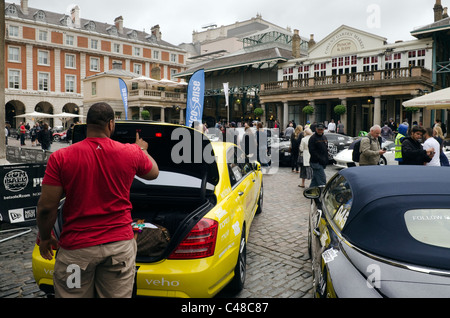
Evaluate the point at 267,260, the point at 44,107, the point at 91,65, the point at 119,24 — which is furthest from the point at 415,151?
the point at 119,24

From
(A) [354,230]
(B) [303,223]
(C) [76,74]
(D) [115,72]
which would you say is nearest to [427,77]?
(B) [303,223]

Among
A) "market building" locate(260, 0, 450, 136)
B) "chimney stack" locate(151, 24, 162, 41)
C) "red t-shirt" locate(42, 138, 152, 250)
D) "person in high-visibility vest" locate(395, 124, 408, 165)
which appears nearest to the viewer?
"red t-shirt" locate(42, 138, 152, 250)

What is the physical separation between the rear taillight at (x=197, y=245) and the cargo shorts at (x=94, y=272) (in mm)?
772

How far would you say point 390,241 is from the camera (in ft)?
7.57

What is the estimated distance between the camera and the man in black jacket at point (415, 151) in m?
6.77

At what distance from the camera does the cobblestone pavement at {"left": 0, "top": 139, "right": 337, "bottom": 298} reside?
3.90 m

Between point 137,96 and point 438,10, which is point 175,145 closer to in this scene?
point 438,10

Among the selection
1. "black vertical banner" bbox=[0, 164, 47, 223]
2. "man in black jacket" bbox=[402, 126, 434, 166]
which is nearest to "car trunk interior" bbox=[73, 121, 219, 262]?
"black vertical banner" bbox=[0, 164, 47, 223]

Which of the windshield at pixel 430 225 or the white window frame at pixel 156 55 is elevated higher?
the white window frame at pixel 156 55

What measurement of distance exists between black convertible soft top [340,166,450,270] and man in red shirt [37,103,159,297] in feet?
5.31

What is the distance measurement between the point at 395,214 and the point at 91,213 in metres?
2.03

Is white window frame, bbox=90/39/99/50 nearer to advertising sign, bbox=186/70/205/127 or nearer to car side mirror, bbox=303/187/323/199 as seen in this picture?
advertising sign, bbox=186/70/205/127

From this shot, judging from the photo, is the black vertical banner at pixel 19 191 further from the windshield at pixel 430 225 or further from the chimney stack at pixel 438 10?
the chimney stack at pixel 438 10

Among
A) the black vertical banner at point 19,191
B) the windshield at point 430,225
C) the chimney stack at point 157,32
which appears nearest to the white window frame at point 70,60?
the chimney stack at point 157,32
